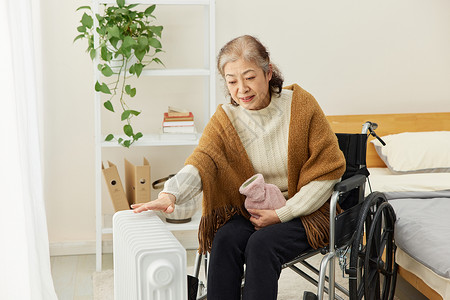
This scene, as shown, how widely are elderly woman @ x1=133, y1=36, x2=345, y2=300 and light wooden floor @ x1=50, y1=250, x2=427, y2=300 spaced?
0.90 m

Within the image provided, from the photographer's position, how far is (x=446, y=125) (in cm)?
346

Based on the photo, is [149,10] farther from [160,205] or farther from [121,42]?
[160,205]

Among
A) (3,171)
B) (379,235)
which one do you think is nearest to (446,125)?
(379,235)

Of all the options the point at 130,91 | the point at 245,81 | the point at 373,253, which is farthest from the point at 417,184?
the point at 130,91

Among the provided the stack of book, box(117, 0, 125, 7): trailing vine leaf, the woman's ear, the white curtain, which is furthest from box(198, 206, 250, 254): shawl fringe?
box(117, 0, 125, 7): trailing vine leaf

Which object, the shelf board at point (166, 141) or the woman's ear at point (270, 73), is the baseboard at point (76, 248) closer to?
the shelf board at point (166, 141)

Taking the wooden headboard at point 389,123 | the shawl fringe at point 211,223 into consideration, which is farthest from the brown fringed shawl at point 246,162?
the wooden headboard at point 389,123

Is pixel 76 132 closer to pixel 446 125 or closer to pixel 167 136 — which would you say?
pixel 167 136

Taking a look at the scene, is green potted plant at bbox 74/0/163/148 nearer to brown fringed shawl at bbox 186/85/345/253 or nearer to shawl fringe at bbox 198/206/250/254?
brown fringed shawl at bbox 186/85/345/253

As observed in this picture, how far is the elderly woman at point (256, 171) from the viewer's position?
1.94 meters

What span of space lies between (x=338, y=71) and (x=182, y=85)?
89cm

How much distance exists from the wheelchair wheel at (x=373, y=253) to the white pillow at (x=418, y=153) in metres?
0.77

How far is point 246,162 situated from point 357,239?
1.50 ft

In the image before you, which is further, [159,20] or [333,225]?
[159,20]
